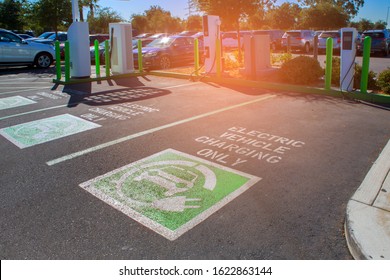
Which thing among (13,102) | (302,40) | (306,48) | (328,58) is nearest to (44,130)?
(13,102)

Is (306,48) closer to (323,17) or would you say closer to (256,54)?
(256,54)

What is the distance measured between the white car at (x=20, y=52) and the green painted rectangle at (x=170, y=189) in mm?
14318

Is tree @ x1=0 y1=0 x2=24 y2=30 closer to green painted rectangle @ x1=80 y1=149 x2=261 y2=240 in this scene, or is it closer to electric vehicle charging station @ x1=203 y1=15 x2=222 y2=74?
electric vehicle charging station @ x1=203 y1=15 x2=222 y2=74

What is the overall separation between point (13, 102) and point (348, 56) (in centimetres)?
852

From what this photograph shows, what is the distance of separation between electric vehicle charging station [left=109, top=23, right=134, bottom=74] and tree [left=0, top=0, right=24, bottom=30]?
1619 inches

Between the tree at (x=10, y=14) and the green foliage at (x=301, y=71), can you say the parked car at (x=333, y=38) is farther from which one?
the tree at (x=10, y=14)

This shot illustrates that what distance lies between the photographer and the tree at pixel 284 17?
58.6 metres

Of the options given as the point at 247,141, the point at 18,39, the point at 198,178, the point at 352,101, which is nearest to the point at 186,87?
the point at 352,101

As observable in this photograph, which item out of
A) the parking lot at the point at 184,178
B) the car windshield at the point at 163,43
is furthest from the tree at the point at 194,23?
the parking lot at the point at 184,178

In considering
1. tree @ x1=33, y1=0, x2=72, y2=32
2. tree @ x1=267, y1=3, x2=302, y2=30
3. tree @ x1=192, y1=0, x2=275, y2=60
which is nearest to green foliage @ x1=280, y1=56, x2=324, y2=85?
tree @ x1=192, y1=0, x2=275, y2=60

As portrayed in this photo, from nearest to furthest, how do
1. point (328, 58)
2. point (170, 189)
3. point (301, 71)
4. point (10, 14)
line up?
point (170, 189), point (328, 58), point (301, 71), point (10, 14)

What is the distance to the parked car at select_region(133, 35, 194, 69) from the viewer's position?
53.0 feet

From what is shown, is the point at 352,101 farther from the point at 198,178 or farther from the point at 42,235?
the point at 42,235

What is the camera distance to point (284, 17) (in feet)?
193
